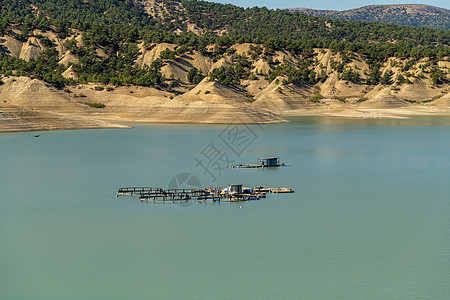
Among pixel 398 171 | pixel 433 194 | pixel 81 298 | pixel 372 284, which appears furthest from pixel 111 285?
pixel 398 171

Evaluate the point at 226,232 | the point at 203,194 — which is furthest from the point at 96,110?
the point at 226,232

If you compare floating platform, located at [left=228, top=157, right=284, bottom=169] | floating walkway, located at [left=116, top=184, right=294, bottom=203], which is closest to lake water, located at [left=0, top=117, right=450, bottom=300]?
floating walkway, located at [left=116, top=184, right=294, bottom=203]

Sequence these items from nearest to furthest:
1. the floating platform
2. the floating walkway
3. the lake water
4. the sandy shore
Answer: the lake water, the floating walkway, the floating platform, the sandy shore

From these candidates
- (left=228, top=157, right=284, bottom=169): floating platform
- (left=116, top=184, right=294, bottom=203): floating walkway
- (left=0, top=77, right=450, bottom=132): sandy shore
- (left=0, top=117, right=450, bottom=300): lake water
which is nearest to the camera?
(left=0, top=117, right=450, bottom=300): lake water

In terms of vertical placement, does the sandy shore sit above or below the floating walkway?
above

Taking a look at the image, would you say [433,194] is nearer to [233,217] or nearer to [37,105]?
[233,217]

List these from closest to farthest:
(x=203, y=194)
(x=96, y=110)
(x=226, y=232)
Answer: (x=226, y=232)
(x=203, y=194)
(x=96, y=110)

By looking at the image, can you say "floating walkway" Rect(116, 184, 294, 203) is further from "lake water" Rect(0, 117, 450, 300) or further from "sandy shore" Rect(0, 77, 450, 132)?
"sandy shore" Rect(0, 77, 450, 132)

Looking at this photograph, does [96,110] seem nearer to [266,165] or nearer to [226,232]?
[266,165]
